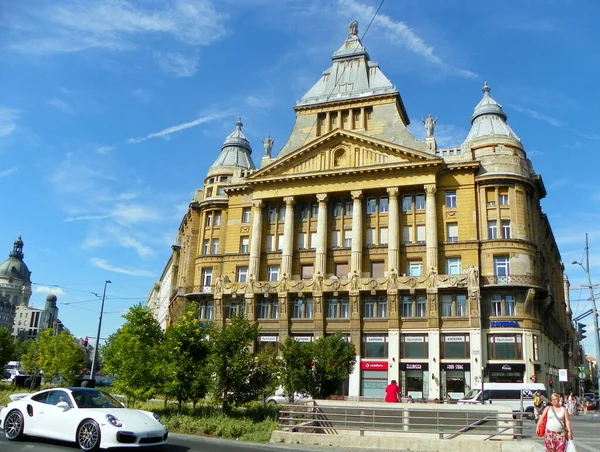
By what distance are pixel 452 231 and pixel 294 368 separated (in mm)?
26984

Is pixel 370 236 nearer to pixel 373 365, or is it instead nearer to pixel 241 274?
pixel 373 365

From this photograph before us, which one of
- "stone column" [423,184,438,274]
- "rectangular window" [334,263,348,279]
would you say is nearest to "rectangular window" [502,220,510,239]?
"stone column" [423,184,438,274]

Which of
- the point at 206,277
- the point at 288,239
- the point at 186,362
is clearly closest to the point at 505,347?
the point at 288,239

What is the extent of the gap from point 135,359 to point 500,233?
3349 cm

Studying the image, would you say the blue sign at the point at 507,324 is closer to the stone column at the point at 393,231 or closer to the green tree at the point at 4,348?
the stone column at the point at 393,231

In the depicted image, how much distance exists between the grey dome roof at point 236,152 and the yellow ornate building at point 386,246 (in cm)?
300

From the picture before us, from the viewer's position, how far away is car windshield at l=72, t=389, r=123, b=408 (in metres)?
13.3

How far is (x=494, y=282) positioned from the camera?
145 ft

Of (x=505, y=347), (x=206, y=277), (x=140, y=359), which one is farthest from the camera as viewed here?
(x=206, y=277)

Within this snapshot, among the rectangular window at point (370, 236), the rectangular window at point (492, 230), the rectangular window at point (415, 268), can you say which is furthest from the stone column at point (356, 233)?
the rectangular window at point (492, 230)

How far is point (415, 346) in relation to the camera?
44656 millimetres

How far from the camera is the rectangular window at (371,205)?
50375 millimetres

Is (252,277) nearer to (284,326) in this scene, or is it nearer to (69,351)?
(284,326)

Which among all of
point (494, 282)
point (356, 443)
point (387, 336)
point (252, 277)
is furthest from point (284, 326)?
point (356, 443)
